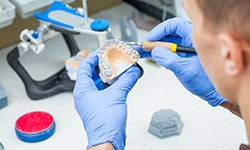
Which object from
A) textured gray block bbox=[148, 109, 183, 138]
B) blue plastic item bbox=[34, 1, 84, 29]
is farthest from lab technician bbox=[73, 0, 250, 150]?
blue plastic item bbox=[34, 1, 84, 29]

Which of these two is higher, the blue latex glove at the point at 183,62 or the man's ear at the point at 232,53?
the man's ear at the point at 232,53

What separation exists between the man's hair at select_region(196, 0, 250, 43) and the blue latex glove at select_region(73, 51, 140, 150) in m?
0.33

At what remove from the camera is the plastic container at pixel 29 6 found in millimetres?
1130

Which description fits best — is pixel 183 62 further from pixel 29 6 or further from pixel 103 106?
pixel 29 6

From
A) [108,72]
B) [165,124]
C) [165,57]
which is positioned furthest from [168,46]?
[165,124]

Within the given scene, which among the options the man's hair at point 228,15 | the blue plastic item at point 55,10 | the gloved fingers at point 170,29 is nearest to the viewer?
the man's hair at point 228,15

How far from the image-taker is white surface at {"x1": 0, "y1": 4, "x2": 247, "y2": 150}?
106 cm

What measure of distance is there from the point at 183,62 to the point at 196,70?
0.03 m

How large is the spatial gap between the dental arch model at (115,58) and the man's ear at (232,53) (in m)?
0.38

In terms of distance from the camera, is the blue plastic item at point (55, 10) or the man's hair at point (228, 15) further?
the blue plastic item at point (55, 10)

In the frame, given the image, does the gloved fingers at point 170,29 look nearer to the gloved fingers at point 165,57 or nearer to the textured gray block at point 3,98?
the gloved fingers at point 165,57

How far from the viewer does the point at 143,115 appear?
1138mm

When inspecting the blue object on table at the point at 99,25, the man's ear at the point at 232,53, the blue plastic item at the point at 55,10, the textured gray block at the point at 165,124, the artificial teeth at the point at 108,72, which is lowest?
the textured gray block at the point at 165,124

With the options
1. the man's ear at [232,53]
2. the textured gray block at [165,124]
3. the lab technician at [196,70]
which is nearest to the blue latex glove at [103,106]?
the lab technician at [196,70]
